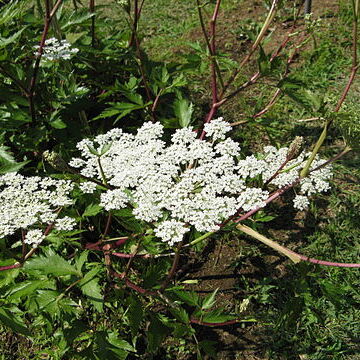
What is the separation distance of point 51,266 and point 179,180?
0.90 m

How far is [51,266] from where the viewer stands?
8.14 feet

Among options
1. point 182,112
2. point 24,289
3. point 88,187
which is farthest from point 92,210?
point 182,112

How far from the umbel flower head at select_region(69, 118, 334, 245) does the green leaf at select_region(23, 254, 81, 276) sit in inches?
17.1

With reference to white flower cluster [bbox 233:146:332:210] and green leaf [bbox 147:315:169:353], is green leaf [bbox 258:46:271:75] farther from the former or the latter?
green leaf [bbox 147:315:169:353]

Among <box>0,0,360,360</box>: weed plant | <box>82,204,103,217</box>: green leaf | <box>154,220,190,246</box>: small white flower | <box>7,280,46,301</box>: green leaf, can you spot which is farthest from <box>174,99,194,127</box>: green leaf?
<box>7,280,46,301</box>: green leaf

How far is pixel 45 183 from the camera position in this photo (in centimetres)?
267

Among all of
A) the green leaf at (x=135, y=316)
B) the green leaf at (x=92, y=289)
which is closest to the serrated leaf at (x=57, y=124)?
the green leaf at (x=92, y=289)

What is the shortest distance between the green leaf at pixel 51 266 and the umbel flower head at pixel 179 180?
17.1 inches

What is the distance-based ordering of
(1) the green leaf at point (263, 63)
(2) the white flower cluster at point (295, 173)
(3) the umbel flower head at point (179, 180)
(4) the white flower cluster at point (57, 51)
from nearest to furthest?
(3) the umbel flower head at point (179, 180) < (2) the white flower cluster at point (295, 173) < (1) the green leaf at point (263, 63) < (4) the white flower cluster at point (57, 51)

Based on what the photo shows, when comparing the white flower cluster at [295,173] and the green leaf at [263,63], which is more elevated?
the green leaf at [263,63]

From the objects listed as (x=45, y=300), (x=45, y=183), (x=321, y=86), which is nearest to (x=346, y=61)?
(x=321, y=86)

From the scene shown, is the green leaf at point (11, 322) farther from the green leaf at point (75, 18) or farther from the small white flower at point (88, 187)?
the green leaf at point (75, 18)

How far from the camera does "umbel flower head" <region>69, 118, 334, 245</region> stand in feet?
7.77

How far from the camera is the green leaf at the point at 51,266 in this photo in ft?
8.05
